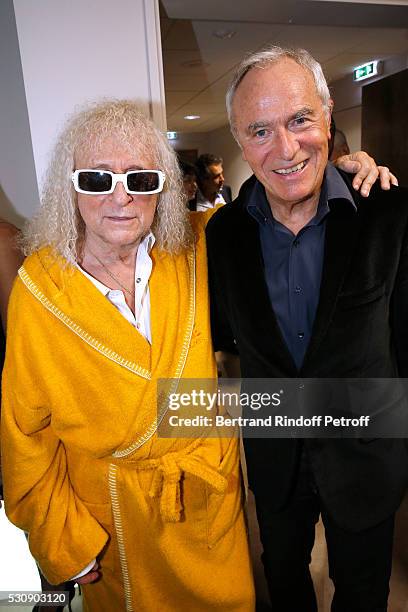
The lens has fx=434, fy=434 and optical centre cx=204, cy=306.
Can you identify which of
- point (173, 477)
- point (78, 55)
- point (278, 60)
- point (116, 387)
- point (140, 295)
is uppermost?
point (78, 55)

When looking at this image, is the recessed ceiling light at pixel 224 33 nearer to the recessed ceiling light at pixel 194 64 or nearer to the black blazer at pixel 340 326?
the recessed ceiling light at pixel 194 64

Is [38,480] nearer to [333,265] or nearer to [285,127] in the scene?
[333,265]

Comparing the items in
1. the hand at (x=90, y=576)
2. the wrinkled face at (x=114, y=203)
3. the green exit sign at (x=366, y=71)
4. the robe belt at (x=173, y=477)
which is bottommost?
the hand at (x=90, y=576)

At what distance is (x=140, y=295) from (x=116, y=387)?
27 centimetres

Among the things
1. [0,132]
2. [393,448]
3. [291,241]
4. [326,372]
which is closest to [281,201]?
[291,241]

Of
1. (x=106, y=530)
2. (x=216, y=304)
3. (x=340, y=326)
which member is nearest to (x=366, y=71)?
(x=216, y=304)

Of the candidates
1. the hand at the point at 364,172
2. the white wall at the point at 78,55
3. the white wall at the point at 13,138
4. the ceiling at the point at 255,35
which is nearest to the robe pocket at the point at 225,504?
the hand at the point at 364,172

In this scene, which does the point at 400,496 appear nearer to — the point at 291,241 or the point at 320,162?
the point at 291,241

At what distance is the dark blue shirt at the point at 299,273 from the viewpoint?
3.97ft

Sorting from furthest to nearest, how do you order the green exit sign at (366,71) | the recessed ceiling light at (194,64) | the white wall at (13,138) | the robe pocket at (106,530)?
the green exit sign at (366,71)
the recessed ceiling light at (194,64)
the white wall at (13,138)
the robe pocket at (106,530)

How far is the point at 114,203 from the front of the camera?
1124mm

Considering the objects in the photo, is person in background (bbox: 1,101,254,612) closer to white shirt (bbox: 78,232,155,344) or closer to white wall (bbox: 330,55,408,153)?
white shirt (bbox: 78,232,155,344)

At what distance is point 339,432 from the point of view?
4.12 feet

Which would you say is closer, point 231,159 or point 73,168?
point 73,168
